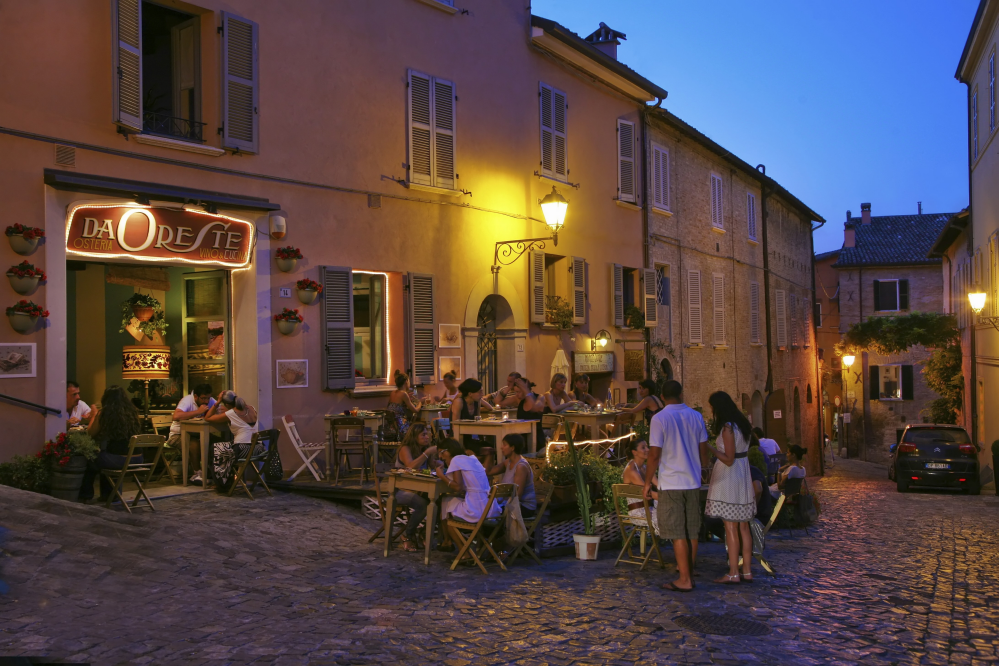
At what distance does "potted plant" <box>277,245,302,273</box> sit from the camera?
428 inches

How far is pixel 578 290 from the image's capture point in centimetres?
1647

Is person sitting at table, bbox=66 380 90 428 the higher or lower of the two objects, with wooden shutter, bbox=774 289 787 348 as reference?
lower

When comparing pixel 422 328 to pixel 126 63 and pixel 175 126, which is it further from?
pixel 126 63

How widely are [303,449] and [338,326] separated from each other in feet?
5.36

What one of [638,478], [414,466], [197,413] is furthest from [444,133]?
[638,478]

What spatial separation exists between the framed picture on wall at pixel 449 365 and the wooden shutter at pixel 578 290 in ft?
11.2

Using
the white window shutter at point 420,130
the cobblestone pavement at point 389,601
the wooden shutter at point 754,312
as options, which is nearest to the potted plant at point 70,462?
the cobblestone pavement at point 389,601

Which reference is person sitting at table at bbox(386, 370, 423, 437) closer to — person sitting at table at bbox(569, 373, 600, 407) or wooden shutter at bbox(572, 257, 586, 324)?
person sitting at table at bbox(569, 373, 600, 407)

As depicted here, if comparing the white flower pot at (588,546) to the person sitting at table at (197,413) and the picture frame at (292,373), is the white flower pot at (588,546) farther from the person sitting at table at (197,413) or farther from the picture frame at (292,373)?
the person sitting at table at (197,413)

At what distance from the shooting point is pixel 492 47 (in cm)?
1443

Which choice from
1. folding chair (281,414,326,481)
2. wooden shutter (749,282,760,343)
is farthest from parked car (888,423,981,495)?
folding chair (281,414,326,481)

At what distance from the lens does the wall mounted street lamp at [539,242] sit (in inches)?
523

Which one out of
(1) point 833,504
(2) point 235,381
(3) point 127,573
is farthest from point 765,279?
(3) point 127,573

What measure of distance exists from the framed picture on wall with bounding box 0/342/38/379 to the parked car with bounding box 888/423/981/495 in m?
16.0
